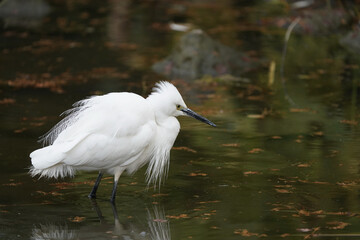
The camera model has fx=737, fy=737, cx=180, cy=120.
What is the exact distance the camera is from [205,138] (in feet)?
27.1

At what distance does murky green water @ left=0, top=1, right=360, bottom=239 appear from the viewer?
18.8 feet

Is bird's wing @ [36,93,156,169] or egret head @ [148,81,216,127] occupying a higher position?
egret head @ [148,81,216,127]

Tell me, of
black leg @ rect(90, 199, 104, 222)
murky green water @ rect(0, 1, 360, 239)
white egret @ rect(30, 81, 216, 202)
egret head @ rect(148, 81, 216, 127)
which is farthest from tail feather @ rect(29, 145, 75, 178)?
egret head @ rect(148, 81, 216, 127)

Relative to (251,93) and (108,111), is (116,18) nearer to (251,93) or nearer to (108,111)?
(251,93)

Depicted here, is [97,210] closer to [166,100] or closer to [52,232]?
[52,232]

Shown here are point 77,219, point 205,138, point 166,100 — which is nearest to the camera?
point 77,219

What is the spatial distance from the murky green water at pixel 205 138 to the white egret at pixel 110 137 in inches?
13.6

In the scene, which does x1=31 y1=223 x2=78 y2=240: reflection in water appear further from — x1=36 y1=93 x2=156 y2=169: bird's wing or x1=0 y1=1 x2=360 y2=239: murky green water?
x1=36 y1=93 x2=156 y2=169: bird's wing

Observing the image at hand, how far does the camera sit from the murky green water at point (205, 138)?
5727 mm

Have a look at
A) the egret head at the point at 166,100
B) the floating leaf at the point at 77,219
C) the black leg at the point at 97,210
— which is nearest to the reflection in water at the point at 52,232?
the floating leaf at the point at 77,219

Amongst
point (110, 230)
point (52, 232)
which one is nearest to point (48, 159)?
point (52, 232)

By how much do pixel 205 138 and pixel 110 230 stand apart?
9.39 ft

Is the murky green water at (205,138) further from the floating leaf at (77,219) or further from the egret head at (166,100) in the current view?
the egret head at (166,100)

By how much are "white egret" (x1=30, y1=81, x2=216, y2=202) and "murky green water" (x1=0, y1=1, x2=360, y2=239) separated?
35 cm
